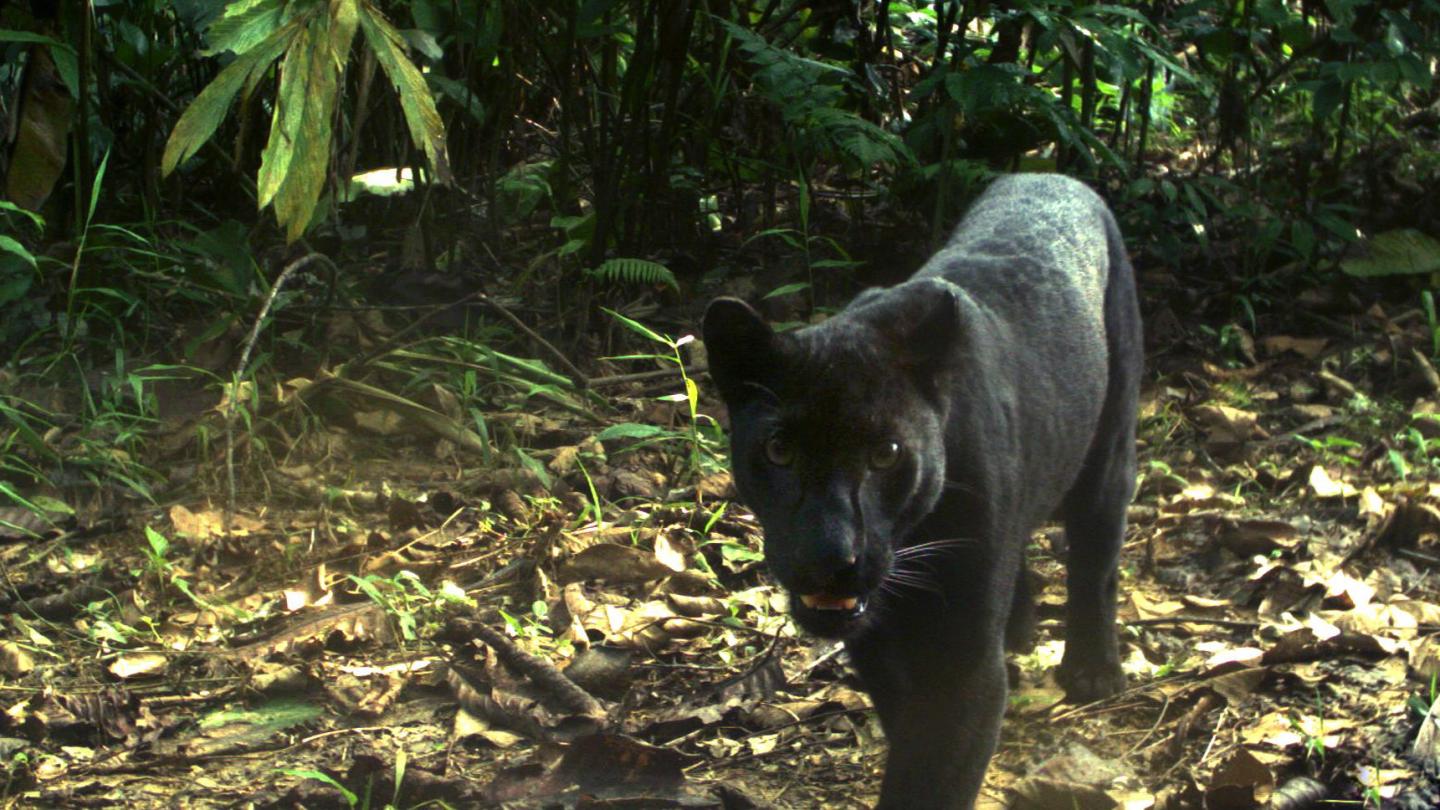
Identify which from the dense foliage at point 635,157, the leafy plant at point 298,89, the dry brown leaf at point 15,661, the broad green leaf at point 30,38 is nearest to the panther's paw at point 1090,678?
the dense foliage at point 635,157

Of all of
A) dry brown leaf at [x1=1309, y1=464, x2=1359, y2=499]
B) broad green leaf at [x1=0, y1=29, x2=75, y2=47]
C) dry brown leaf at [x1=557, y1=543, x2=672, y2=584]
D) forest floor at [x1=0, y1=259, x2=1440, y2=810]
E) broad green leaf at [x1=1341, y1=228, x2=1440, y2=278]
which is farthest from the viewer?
broad green leaf at [x1=1341, y1=228, x2=1440, y2=278]

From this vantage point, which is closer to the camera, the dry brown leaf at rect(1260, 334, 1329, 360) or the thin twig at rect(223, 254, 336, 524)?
the thin twig at rect(223, 254, 336, 524)

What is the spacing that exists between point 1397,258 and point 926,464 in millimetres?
Answer: 4818

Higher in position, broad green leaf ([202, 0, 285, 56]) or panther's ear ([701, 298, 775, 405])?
broad green leaf ([202, 0, 285, 56])

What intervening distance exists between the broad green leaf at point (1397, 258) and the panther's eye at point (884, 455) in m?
4.75

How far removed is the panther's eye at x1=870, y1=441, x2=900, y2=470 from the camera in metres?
3.06

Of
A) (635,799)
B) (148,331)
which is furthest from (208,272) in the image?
(635,799)

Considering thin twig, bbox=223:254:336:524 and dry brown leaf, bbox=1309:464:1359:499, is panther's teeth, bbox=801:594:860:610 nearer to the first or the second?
thin twig, bbox=223:254:336:524

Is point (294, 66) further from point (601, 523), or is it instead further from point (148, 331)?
point (148, 331)

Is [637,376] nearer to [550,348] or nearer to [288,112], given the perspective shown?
[550,348]

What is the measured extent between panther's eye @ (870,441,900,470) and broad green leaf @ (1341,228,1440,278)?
4751 mm

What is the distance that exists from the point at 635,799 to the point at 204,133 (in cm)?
206

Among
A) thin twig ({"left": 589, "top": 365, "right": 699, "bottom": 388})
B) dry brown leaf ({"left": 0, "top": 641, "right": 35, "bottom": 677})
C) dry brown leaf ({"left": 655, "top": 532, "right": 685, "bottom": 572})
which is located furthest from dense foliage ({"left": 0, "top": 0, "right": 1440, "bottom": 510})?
dry brown leaf ({"left": 655, "top": 532, "right": 685, "bottom": 572})

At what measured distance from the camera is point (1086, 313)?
13.6ft
